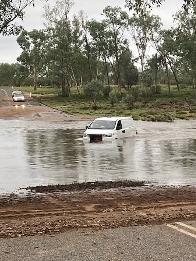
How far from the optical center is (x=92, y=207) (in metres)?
11.1

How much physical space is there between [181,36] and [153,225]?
82.2 meters

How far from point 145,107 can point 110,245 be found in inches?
2450

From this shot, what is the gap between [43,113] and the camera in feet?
194

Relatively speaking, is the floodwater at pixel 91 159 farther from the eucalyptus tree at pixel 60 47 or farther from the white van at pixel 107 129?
the eucalyptus tree at pixel 60 47

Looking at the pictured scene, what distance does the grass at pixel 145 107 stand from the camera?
188 ft

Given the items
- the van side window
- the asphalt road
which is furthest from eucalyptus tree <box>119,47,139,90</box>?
A: the asphalt road

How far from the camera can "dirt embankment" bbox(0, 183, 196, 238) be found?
9078 mm

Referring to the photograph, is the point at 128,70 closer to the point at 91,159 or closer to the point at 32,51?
the point at 32,51

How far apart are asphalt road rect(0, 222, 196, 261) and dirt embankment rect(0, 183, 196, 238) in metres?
0.47

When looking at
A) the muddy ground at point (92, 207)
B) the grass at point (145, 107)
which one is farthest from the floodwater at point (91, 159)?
the grass at point (145, 107)

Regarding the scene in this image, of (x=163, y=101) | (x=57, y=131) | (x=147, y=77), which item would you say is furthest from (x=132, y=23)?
(x=57, y=131)

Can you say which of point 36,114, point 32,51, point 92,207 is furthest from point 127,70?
point 92,207

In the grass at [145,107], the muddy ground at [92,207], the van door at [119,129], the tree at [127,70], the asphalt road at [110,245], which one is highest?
the tree at [127,70]

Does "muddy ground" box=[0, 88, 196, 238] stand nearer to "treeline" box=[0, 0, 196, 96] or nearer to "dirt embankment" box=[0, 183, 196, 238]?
"dirt embankment" box=[0, 183, 196, 238]
